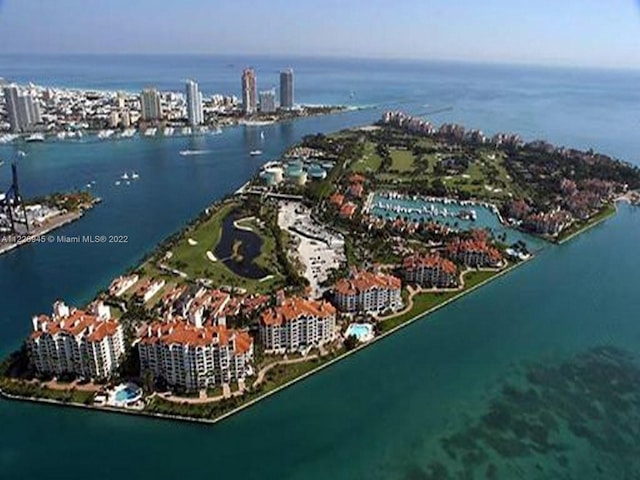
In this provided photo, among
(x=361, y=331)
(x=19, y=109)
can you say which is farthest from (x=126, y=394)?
(x=19, y=109)

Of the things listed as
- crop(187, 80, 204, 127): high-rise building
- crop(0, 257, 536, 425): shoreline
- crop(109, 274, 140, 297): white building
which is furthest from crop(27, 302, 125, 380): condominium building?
crop(187, 80, 204, 127): high-rise building

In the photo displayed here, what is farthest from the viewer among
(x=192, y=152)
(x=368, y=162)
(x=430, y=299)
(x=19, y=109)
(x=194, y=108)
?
(x=194, y=108)

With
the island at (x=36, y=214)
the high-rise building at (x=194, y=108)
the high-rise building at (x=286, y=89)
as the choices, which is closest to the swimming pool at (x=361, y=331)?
the island at (x=36, y=214)

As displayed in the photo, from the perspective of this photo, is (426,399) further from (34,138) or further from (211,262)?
(34,138)

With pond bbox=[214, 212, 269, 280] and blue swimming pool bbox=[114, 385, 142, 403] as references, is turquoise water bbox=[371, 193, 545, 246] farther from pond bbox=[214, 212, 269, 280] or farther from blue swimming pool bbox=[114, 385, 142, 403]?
blue swimming pool bbox=[114, 385, 142, 403]

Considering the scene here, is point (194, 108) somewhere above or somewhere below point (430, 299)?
above

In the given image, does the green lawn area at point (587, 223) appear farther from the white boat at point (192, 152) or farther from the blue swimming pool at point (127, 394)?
the white boat at point (192, 152)
